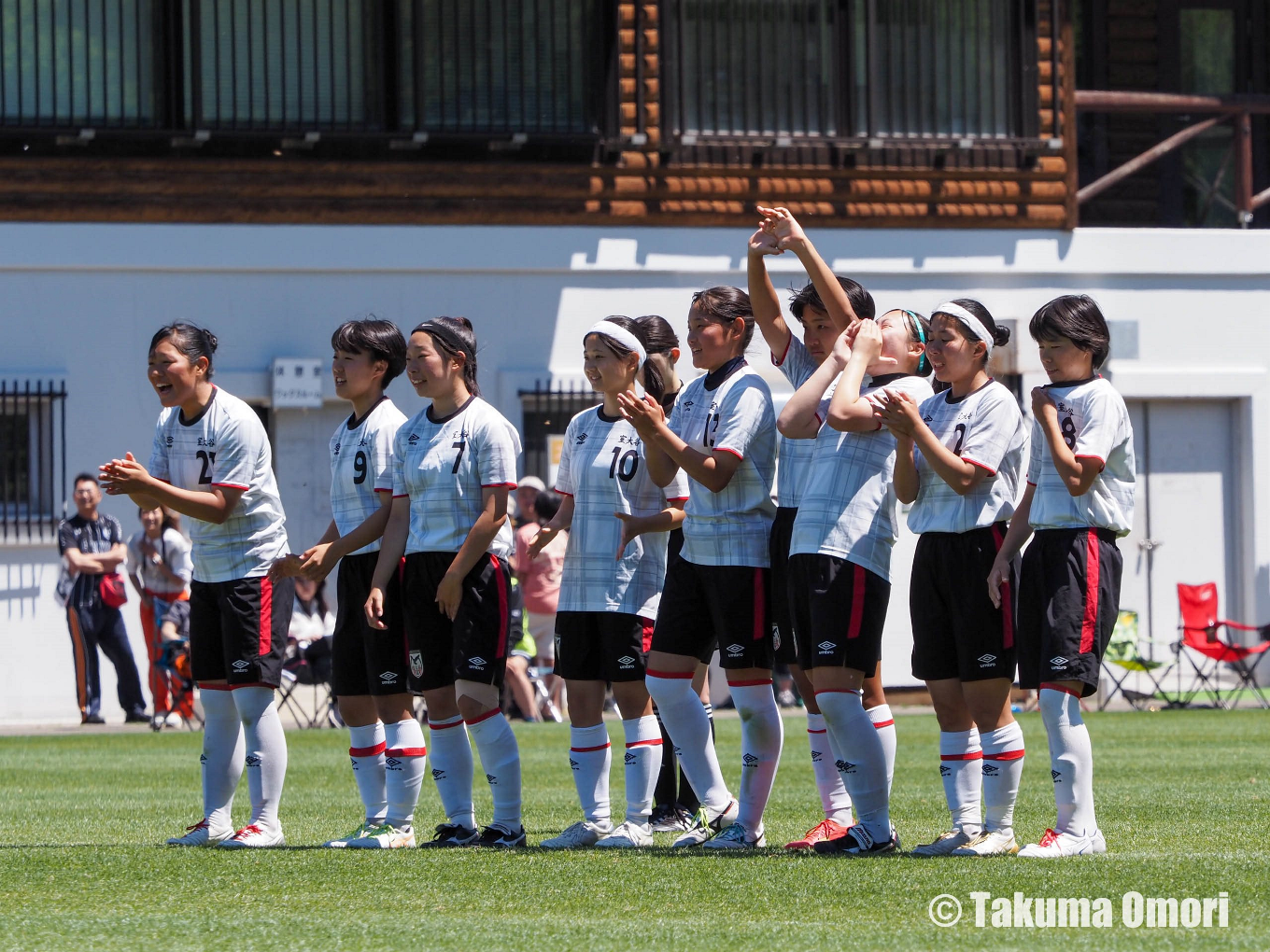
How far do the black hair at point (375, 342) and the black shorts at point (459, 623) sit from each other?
0.84 meters

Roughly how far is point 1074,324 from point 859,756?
161 cm

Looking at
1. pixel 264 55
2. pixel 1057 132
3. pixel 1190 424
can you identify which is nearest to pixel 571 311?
pixel 264 55

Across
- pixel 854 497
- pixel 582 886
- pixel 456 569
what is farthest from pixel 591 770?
pixel 854 497

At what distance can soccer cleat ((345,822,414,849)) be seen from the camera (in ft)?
22.7

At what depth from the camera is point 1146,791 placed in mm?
9312

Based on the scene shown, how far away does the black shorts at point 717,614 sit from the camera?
6715 millimetres

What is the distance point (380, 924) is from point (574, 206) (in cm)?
1354

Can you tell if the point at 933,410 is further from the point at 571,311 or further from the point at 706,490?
the point at 571,311

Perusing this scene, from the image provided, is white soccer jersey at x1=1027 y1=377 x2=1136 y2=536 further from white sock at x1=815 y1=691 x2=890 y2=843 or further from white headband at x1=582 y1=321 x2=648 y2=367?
white headband at x1=582 y1=321 x2=648 y2=367

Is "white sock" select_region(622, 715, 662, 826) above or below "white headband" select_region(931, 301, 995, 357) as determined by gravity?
below

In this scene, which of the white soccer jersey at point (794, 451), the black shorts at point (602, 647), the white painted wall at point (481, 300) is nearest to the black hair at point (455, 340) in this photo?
the black shorts at point (602, 647)

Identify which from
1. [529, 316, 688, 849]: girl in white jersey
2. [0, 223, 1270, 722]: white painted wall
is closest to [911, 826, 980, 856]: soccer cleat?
[529, 316, 688, 849]: girl in white jersey

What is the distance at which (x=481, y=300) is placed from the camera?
17.9 meters

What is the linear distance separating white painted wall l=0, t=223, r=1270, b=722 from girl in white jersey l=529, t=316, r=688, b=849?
10.7m
